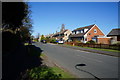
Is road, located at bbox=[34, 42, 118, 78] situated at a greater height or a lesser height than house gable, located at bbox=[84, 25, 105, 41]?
lesser

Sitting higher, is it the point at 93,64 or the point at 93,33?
the point at 93,33

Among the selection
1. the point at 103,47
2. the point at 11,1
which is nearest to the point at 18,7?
the point at 11,1

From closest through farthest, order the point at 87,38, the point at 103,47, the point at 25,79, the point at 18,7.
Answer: the point at 25,79
the point at 18,7
the point at 103,47
the point at 87,38

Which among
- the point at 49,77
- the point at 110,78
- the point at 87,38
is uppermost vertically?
the point at 87,38

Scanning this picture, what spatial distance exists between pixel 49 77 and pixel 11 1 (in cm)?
628

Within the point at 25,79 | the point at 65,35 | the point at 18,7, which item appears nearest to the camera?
the point at 25,79

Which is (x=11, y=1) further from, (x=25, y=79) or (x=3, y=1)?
(x=25, y=79)

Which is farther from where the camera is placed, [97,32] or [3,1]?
[97,32]

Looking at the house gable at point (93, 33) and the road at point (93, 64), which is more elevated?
the house gable at point (93, 33)

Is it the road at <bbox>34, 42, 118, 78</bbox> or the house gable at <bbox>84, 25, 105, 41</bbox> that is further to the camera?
the house gable at <bbox>84, 25, 105, 41</bbox>

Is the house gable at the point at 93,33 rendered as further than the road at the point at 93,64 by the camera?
Yes

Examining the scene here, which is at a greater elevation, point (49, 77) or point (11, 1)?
point (11, 1)

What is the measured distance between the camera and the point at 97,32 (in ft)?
148

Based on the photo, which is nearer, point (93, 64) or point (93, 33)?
point (93, 64)
